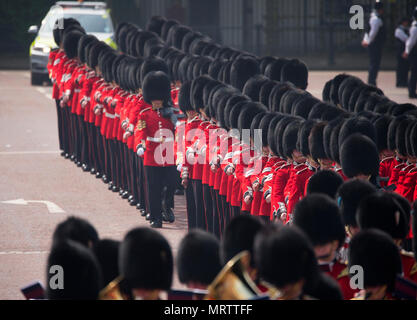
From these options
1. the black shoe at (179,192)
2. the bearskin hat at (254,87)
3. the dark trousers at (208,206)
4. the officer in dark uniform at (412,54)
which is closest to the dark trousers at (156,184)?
the dark trousers at (208,206)

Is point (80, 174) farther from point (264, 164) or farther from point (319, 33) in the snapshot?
point (319, 33)

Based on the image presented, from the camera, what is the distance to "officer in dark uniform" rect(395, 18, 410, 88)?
20828mm

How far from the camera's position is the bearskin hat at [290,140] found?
8227 mm

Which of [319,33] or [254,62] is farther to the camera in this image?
[319,33]

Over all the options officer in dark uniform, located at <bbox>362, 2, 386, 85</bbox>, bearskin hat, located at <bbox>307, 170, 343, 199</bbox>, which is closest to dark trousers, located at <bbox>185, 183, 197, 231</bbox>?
bearskin hat, located at <bbox>307, 170, 343, 199</bbox>

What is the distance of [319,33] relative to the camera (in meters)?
28.4

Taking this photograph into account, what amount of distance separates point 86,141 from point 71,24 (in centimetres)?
233

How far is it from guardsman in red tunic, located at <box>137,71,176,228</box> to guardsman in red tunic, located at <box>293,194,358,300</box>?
498 centimetres

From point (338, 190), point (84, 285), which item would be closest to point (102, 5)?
point (338, 190)

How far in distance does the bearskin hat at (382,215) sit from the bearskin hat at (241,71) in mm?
6312

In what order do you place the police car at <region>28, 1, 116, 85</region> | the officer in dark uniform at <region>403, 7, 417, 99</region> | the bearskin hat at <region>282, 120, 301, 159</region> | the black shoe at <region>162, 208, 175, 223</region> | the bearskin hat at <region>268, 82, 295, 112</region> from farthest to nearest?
1. the police car at <region>28, 1, 116, 85</region>
2. the officer in dark uniform at <region>403, 7, 417, 99</region>
3. the black shoe at <region>162, 208, 175, 223</region>
4. the bearskin hat at <region>268, 82, 295, 112</region>
5. the bearskin hat at <region>282, 120, 301, 159</region>

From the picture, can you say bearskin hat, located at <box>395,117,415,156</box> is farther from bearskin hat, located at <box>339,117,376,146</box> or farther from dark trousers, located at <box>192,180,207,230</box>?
dark trousers, located at <box>192,180,207,230</box>

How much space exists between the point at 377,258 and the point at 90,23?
17.7 m

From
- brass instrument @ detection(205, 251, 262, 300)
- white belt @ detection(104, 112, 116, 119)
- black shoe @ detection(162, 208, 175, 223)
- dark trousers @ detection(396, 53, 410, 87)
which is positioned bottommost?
dark trousers @ detection(396, 53, 410, 87)
